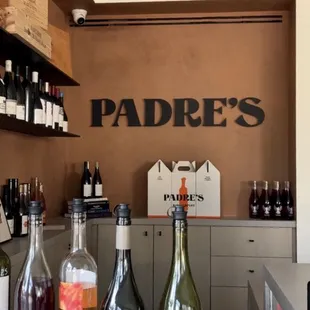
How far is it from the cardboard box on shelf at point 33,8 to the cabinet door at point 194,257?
1.72 metres

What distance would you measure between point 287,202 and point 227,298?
0.87m

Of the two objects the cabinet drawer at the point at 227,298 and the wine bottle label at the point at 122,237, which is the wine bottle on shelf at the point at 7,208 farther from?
the wine bottle label at the point at 122,237

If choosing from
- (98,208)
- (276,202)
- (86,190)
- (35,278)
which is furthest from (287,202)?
(35,278)

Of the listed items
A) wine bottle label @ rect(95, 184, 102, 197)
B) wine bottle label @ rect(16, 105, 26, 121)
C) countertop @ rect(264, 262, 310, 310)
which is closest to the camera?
countertop @ rect(264, 262, 310, 310)

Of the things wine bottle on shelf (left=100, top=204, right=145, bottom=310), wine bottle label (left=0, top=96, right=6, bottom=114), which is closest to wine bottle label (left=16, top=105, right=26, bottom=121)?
wine bottle label (left=0, top=96, right=6, bottom=114)

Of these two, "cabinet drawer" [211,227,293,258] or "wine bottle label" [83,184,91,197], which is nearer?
"cabinet drawer" [211,227,293,258]

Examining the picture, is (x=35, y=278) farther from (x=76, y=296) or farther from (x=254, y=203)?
(x=254, y=203)

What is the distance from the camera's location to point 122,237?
81cm

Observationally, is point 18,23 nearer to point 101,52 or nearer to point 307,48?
point 101,52

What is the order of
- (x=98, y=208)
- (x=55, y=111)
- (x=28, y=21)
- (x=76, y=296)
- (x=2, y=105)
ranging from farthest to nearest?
(x=98, y=208)
(x=55, y=111)
(x=28, y=21)
(x=2, y=105)
(x=76, y=296)

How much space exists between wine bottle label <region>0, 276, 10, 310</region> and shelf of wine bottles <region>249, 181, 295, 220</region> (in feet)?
9.57

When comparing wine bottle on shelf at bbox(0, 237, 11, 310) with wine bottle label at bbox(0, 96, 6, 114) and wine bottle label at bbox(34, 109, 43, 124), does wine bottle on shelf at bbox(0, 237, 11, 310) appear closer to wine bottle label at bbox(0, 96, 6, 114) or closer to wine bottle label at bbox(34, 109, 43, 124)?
wine bottle label at bbox(0, 96, 6, 114)

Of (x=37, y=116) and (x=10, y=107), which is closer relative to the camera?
(x=10, y=107)

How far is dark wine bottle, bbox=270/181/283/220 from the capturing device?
3.57 meters
